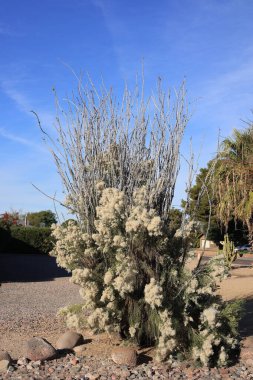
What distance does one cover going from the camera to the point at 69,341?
691cm

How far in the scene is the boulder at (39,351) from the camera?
629cm

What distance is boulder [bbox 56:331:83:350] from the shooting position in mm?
6845

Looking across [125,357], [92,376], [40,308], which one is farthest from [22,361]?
[40,308]

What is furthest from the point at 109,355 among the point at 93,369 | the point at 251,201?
the point at 251,201

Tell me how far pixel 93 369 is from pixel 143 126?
3177 millimetres

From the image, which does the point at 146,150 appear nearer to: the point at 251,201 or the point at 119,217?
the point at 119,217

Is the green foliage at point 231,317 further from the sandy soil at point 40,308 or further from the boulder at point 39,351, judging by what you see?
the boulder at point 39,351

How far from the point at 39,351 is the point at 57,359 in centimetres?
28

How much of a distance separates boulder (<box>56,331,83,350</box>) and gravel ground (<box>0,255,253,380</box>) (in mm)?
171

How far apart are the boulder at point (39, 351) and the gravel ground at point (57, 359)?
79 mm

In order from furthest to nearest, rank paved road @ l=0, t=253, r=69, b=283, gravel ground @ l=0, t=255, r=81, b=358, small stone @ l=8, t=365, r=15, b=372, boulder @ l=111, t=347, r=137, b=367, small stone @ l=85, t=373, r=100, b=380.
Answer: paved road @ l=0, t=253, r=69, b=283 → gravel ground @ l=0, t=255, r=81, b=358 → boulder @ l=111, t=347, r=137, b=367 → small stone @ l=8, t=365, r=15, b=372 → small stone @ l=85, t=373, r=100, b=380

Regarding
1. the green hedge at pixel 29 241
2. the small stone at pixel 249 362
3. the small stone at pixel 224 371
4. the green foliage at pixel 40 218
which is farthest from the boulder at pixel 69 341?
the green foliage at pixel 40 218

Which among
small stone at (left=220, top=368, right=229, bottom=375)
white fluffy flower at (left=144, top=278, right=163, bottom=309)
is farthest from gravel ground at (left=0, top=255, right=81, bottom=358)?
small stone at (left=220, top=368, right=229, bottom=375)

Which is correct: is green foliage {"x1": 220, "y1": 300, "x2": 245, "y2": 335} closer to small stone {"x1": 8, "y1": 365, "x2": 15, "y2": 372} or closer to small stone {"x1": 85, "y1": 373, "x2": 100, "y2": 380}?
small stone {"x1": 85, "y1": 373, "x2": 100, "y2": 380}
